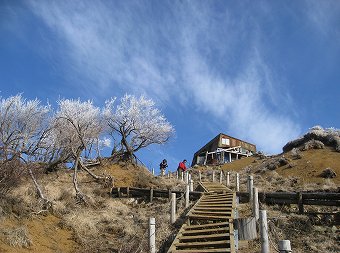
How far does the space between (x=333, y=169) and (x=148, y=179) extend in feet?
52.5

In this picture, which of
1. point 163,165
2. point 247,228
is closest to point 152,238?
point 247,228

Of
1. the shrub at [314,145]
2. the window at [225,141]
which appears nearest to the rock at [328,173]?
the shrub at [314,145]

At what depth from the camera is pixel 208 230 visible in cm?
1236

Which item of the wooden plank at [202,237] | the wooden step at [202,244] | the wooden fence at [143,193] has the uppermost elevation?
the wooden fence at [143,193]

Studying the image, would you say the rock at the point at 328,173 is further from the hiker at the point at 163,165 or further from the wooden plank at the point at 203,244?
the wooden plank at the point at 203,244

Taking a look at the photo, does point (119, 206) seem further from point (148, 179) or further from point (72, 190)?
point (148, 179)

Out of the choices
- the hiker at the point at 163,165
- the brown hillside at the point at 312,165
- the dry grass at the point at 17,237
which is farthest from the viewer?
the hiker at the point at 163,165

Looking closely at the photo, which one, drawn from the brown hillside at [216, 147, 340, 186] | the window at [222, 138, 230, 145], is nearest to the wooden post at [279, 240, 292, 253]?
the brown hillside at [216, 147, 340, 186]

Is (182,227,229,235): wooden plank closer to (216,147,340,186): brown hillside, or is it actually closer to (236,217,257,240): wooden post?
(236,217,257,240): wooden post

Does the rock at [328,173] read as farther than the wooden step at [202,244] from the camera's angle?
Yes

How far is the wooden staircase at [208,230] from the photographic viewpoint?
10.9 meters

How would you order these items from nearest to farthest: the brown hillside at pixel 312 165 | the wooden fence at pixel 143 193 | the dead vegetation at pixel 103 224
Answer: the dead vegetation at pixel 103 224, the wooden fence at pixel 143 193, the brown hillside at pixel 312 165

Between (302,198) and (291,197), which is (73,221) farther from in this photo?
(302,198)

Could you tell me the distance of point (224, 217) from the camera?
13453 mm
